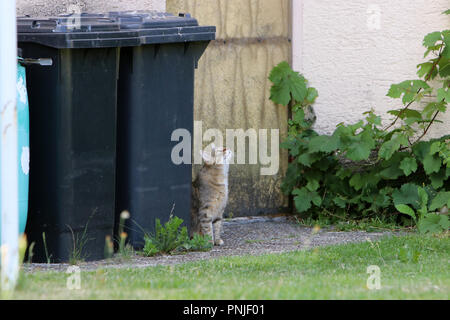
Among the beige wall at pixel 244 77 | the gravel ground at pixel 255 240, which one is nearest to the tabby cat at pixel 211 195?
the gravel ground at pixel 255 240

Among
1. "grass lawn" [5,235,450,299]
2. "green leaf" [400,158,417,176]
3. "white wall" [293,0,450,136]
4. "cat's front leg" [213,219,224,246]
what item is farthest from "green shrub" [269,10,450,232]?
"cat's front leg" [213,219,224,246]

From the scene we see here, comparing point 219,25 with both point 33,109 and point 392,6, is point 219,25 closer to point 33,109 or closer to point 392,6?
point 392,6

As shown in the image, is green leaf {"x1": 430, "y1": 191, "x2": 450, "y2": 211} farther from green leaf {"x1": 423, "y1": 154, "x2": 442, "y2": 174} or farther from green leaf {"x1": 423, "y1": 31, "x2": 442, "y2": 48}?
green leaf {"x1": 423, "y1": 31, "x2": 442, "y2": 48}

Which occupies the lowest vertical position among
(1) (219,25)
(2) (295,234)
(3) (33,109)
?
(2) (295,234)

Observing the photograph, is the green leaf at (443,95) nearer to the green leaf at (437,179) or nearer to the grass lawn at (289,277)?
the green leaf at (437,179)

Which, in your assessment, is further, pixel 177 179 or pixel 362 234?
pixel 362 234

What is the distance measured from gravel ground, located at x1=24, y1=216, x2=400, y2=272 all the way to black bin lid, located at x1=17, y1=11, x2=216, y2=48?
4.52ft

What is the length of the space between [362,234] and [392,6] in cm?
198

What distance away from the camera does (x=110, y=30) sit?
5.22m

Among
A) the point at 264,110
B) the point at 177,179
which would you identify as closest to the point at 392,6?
the point at 264,110

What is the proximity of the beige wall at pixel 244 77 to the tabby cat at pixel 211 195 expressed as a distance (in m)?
0.88

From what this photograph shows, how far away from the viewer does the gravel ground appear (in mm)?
5191

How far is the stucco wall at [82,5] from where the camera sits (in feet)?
20.0

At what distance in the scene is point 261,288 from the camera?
4.07 meters
